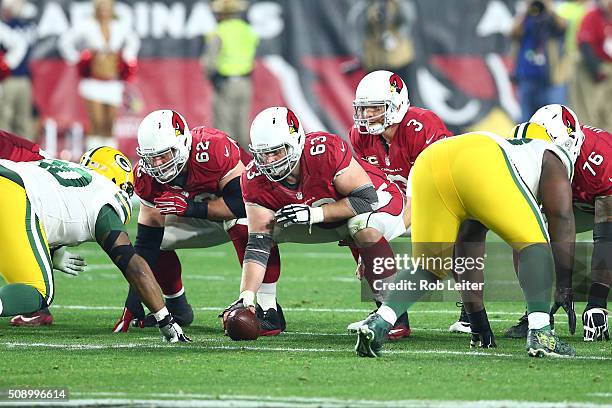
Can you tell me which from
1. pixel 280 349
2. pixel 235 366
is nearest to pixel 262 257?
pixel 280 349

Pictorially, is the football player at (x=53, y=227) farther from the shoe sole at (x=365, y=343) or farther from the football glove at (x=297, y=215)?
the shoe sole at (x=365, y=343)

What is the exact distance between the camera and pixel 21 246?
7156mm

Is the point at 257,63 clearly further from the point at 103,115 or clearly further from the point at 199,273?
the point at 199,273

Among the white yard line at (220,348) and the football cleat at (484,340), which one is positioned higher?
the football cleat at (484,340)

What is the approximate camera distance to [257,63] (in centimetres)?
1767

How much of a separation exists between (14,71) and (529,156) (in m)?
11.5

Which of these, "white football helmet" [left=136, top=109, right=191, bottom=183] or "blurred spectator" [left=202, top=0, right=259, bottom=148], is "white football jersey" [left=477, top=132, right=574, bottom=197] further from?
"blurred spectator" [left=202, top=0, right=259, bottom=148]

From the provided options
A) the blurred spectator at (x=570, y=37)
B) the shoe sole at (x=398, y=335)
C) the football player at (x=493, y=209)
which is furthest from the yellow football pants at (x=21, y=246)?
the blurred spectator at (x=570, y=37)

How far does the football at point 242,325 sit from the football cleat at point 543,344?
1585 mm

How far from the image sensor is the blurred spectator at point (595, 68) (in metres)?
17.3

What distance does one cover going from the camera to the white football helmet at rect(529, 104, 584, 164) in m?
7.73

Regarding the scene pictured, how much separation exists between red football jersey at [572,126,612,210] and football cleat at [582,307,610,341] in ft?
2.40

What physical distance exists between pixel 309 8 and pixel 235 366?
11505 mm

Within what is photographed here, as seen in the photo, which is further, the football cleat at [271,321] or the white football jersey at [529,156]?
the football cleat at [271,321]
